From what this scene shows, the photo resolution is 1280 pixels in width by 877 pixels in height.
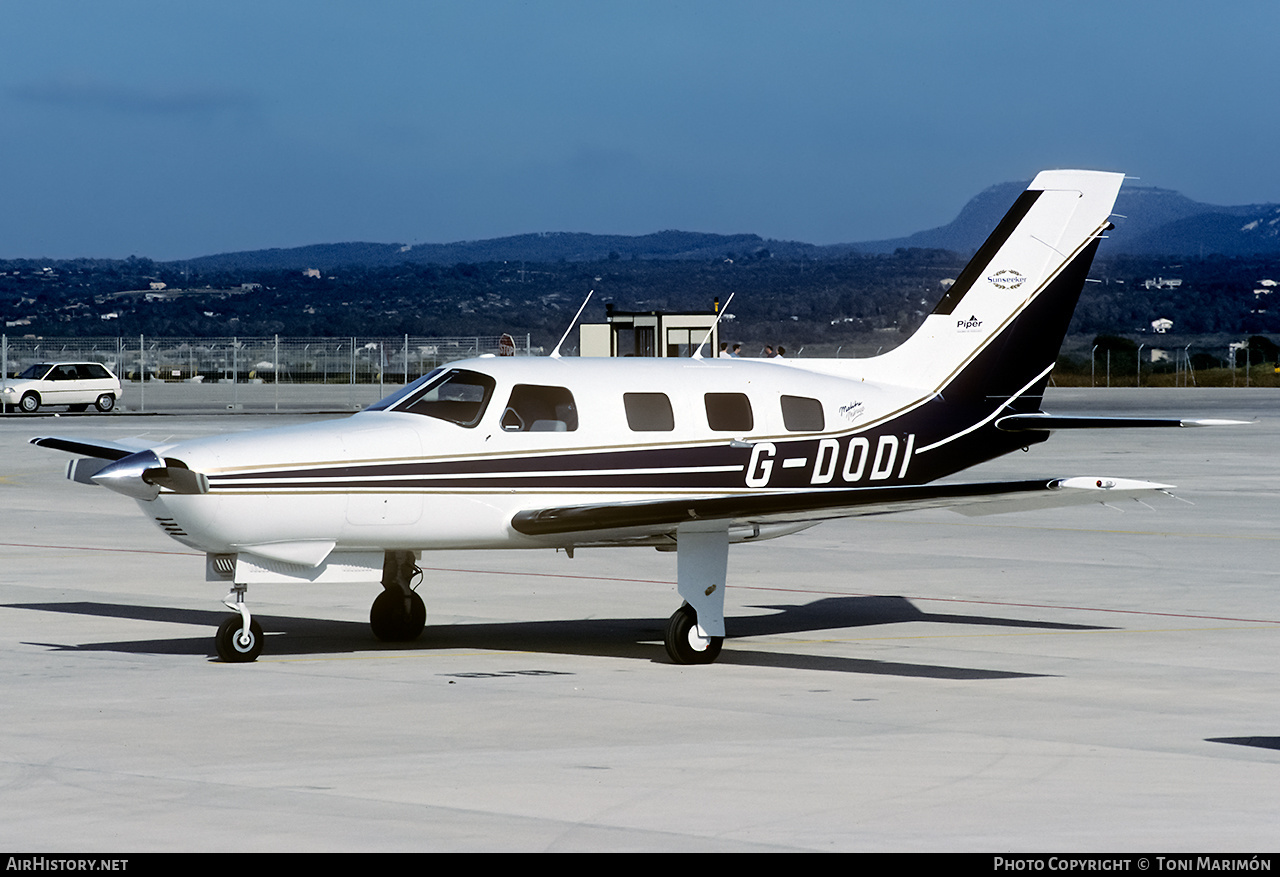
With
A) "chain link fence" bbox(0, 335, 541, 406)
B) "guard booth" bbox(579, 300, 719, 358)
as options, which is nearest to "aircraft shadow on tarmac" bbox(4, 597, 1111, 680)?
"guard booth" bbox(579, 300, 719, 358)

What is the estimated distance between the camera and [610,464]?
44.6 feet

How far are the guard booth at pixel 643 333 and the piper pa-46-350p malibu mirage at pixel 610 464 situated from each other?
1386 inches

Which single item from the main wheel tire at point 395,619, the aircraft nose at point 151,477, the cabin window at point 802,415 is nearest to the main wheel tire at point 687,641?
the cabin window at point 802,415

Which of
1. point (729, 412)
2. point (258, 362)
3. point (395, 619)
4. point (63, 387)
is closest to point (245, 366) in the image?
point (258, 362)

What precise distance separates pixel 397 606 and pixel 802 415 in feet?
11.8

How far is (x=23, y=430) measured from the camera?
4625 cm

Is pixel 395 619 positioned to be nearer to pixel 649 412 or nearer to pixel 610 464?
pixel 610 464

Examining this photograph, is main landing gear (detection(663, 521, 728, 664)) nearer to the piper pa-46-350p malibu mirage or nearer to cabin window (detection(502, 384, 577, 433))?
the piper pa-46-350p malibu mirage

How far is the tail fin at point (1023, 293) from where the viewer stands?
15.7 m

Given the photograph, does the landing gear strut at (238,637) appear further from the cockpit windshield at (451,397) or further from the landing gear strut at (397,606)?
the cockpit windshield at (451,397)

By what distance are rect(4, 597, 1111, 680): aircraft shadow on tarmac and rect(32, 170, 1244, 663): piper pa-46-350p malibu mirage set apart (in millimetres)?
480

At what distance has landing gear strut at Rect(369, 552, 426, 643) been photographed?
1403 cm

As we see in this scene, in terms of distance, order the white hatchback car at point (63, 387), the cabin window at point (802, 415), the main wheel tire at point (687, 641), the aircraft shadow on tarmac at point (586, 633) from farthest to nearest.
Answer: the white hatchback car at point (63, 387)
the cabin window at point (802, 415)
the aircraft shadow on tarmac at point (586, 633)
the main wheel tire at point (687, 641)
